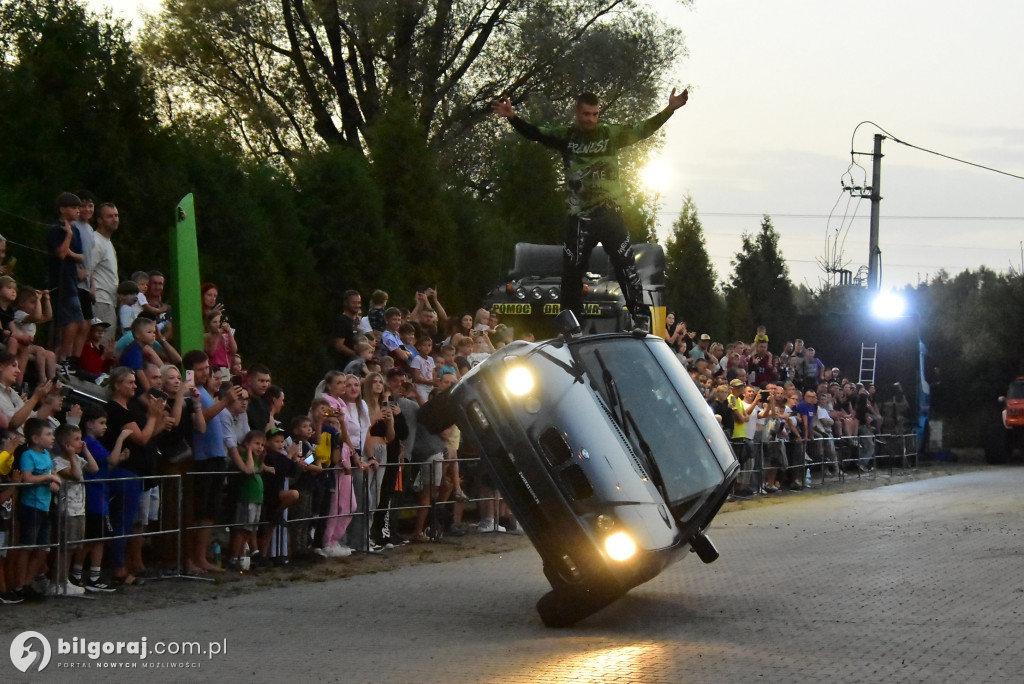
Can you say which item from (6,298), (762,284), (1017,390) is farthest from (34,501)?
(762,284)

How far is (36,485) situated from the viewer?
12.1m

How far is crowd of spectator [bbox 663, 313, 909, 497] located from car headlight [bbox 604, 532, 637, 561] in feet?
34.4

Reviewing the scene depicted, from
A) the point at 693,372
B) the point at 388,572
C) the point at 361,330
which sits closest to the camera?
the point at 388,572

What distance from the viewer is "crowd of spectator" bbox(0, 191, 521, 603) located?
40.9 ft

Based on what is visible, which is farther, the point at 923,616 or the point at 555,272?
the point at 555,272

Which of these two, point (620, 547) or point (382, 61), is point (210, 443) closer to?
point (620, 547)

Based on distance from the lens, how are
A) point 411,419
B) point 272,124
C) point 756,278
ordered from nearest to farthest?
point 411,419 → point 272,124 → point 756,278

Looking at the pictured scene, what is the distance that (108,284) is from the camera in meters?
15.6

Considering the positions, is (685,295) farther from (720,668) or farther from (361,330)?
(720,668)

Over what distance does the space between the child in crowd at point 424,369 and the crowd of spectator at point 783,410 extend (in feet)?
12.6

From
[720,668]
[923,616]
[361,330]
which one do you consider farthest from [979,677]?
[361,330]

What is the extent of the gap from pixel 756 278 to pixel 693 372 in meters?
47.7
